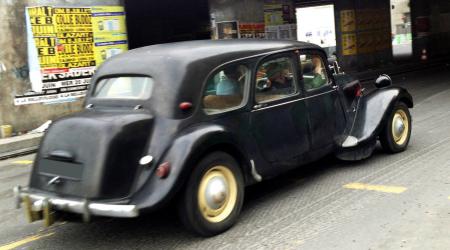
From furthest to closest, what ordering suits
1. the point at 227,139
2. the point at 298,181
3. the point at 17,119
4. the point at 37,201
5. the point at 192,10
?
the point at 192,10, the point at 17,119, the point at 298,181, the point at 227,139, the point at 37,201

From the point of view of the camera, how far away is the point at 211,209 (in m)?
4.57

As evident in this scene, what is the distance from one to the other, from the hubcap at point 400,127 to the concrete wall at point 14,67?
25.7 feet

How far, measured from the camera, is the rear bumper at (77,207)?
411 cm

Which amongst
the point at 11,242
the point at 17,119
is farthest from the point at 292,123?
the point at 17,119

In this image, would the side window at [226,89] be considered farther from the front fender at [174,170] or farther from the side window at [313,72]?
the side window at [313,72]

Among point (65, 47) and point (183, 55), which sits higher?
point (65, 47)

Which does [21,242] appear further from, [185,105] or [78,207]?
[185,105]

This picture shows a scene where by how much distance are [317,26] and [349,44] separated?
18.9ft

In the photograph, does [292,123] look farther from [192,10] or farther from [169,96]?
[192,10]

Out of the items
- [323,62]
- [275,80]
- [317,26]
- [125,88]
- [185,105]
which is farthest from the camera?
[317,26]

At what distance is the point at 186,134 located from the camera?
446 cm

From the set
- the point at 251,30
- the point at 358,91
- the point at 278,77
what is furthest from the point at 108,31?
the point at 278,77

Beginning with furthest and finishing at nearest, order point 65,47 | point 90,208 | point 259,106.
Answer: point 65,47 → point 259,106 → point 90,208

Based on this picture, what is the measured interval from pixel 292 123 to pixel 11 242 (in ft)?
9.48
